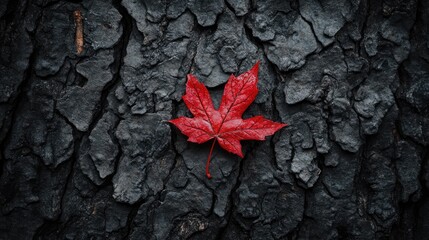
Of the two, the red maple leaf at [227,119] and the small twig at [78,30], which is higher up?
the small twig at [78,30]

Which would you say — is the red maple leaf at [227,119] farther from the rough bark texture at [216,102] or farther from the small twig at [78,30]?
the small twig at [78,30]

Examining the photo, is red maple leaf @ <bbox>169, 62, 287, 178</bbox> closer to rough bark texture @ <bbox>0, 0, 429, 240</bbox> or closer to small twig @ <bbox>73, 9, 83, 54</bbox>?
rough bark texture @ <bbox>0, 0, 429, 240</bbox>

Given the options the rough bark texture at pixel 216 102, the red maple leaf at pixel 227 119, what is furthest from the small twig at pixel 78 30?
the red maple leaf at pixel 227 119

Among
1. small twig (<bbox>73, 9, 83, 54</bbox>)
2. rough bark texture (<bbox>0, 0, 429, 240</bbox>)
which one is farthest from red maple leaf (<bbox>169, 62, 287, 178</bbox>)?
small twig (<bbox>73, 9, 83, 54</bbox>)

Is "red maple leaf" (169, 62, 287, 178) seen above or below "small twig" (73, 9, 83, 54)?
below

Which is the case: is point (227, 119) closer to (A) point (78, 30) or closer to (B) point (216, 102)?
(B) point (216, 102)

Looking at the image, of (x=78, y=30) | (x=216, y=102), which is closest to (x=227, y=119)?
(x=216, y=102)
